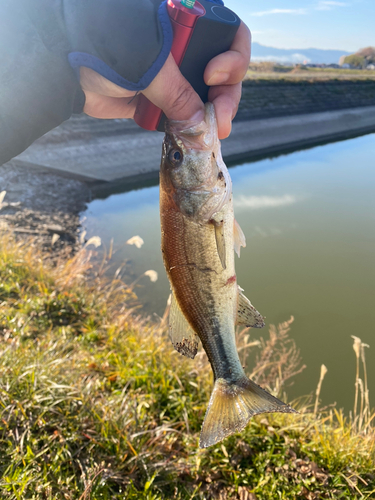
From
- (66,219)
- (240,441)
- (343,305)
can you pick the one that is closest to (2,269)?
(240,441)

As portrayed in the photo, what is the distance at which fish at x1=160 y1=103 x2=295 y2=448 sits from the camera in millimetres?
1906

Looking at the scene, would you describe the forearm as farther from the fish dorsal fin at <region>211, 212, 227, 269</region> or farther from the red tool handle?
the fish dorsal fin at <region>211, 212, 227, 269</region>

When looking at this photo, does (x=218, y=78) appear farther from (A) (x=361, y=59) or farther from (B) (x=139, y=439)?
(A) (x=361, y=59)

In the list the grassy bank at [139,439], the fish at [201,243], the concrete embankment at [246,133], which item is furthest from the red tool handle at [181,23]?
the concrete embankment at [246,133]

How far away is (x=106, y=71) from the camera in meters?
1.61

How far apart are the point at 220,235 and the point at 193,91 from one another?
2.45 ft

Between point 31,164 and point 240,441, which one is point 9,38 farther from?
point 31,164

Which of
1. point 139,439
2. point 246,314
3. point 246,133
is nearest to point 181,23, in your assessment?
point 246,314

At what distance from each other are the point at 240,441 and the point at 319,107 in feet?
100

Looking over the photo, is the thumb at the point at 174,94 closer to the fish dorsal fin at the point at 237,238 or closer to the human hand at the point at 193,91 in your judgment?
the human hand at the point at 193,91

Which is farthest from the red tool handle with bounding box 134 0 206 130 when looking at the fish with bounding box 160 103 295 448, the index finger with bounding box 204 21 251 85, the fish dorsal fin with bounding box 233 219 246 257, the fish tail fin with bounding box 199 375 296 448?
the fish tail fin with bounding box 199 375 296 448

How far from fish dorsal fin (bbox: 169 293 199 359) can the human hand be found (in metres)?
0.99

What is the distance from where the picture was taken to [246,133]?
2147 cm

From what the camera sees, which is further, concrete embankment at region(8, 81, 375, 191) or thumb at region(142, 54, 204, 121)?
concrete embankment at region(8, 81, 375, 191)
